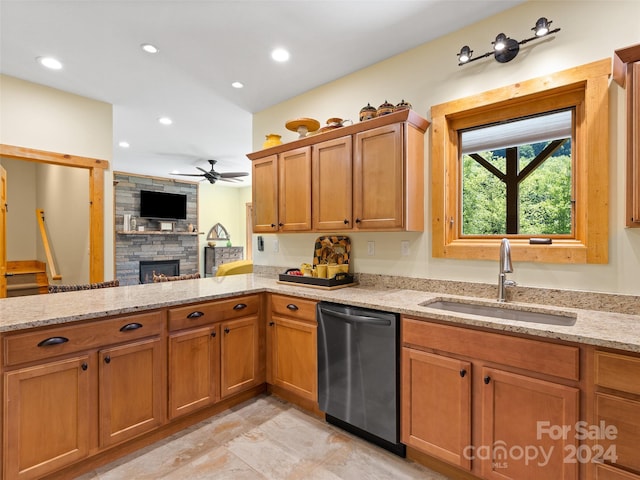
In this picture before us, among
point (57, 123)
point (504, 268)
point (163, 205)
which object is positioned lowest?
point (504, 268)

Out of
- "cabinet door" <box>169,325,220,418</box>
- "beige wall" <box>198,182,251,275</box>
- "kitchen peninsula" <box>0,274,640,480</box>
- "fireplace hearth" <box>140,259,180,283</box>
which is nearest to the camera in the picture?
"kitchen peninsula" <box>0,274,640,480</box>

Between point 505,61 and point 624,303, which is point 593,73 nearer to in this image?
point 505,61

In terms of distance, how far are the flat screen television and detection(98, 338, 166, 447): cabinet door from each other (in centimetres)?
640

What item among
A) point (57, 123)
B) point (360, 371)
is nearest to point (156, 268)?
point (57, 123)

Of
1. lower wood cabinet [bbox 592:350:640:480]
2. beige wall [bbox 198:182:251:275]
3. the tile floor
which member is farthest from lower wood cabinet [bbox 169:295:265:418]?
beige wall [bbox 198:182:251:275]

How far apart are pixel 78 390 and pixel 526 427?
7.34ft

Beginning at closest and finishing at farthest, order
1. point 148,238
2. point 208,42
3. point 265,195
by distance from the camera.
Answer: point 208,42 < point 265,195 < point 148,238

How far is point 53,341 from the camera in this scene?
168cm

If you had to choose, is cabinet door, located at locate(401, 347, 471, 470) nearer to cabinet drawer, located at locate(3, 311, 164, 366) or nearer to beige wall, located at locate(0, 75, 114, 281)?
cabinet drawer, located at locate(3, 311, 164, 366)

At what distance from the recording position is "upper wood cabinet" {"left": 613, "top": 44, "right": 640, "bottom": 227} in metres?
1.53

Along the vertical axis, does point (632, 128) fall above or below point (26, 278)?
above

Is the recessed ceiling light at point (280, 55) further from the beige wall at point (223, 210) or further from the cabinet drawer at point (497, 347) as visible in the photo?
the beige wall at point (223, 210)

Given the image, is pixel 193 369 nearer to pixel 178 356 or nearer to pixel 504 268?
pixel 178 356

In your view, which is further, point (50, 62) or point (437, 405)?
point (50, 62)
